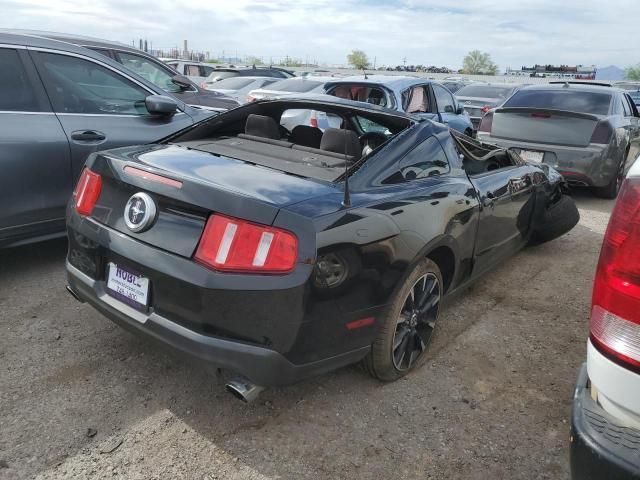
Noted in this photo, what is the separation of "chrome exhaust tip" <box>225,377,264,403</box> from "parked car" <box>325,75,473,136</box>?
5040 mm

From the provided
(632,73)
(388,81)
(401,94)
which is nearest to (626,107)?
(401,94)

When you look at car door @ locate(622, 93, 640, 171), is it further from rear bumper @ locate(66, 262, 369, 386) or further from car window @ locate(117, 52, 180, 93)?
rear bumper @ locate(66, 262, 369, 386)

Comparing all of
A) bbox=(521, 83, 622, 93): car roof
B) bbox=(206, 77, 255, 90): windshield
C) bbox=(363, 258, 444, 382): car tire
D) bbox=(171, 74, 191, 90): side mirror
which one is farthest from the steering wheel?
bbox=(206, 77, 255, 90): windshield

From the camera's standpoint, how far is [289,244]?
2.12 metres

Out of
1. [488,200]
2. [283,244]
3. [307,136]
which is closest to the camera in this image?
[283,244]

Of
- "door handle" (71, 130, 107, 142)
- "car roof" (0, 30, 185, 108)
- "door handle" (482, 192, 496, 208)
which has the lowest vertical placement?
"door handle" (482, 192, 496, 208)

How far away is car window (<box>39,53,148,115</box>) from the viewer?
13.0 feet

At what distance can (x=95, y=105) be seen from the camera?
4.23m

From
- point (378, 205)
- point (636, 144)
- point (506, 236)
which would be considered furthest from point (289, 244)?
point (636, 144)

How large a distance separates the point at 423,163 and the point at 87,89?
108 inches

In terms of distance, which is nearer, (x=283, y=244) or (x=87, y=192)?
(x=283, y=244)

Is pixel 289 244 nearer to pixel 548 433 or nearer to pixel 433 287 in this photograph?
pixel 433 287

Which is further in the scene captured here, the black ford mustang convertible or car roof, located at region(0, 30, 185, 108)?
car roof, located at region(0, 30, 185, 108)

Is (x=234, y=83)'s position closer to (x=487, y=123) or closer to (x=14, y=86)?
(x=487, y=123)
